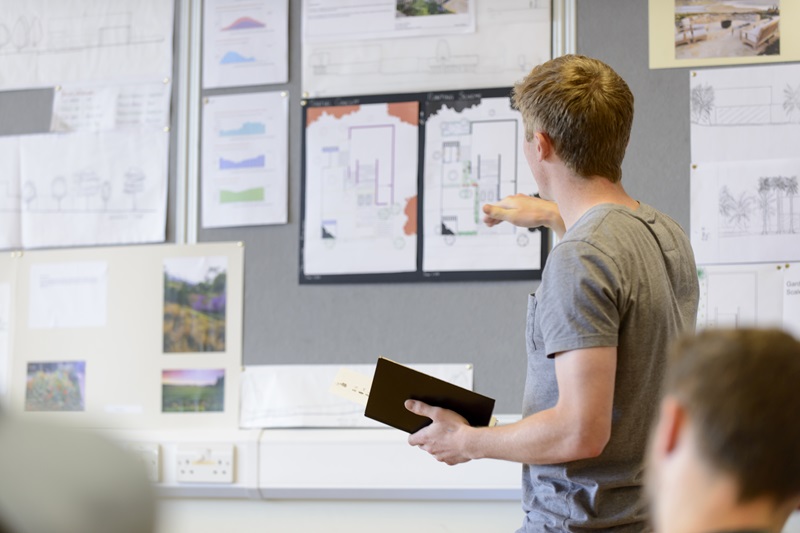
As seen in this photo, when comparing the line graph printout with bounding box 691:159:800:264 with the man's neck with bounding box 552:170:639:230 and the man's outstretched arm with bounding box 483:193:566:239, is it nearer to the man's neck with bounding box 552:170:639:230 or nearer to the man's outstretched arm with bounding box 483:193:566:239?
the man's outstretched arm with bounding box 483:193:566:239

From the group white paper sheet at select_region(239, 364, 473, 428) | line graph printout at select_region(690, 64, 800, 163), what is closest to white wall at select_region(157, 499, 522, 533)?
white paper sheet at select_region(239, 364, 473, 428)

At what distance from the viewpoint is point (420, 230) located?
2.39 m

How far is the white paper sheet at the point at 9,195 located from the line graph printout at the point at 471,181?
1215 millimetres

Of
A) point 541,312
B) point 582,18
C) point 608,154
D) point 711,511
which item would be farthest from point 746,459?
point 582,18

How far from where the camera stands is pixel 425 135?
2.40 meters

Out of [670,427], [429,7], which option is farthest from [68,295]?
[670,427]

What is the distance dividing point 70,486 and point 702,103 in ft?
7.30

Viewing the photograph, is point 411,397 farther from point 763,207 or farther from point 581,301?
point 763,207

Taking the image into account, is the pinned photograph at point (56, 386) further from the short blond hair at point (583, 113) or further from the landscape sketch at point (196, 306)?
the short blond hair at point (583, 113)

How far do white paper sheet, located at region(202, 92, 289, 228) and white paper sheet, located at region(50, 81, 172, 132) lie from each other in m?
0.17

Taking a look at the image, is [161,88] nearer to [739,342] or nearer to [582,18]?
[582,18]

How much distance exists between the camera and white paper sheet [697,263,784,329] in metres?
Result: 2.22

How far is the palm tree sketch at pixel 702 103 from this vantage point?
89.9 inches

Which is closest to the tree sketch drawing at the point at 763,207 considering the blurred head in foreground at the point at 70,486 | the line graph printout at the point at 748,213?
the line graph printout at the point at 748,213
